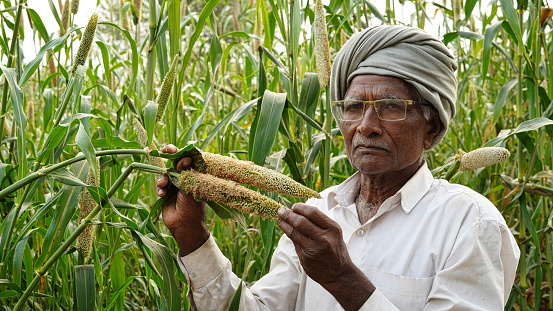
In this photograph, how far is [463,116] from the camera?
13.9ft

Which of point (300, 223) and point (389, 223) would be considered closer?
point (300, 223)

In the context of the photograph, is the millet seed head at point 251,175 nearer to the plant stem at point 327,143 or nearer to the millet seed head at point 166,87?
the millet seed head at point 166,87

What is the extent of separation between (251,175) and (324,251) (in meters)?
0.31

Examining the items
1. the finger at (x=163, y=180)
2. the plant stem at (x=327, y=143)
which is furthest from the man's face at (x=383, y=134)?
the finger at (x=163, y=180)

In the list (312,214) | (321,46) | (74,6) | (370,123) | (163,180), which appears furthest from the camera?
(321,46)

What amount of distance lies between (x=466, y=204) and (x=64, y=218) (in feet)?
4.20

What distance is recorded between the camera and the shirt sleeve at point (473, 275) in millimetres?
1676

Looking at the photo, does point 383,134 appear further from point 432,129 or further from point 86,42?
point 86,42

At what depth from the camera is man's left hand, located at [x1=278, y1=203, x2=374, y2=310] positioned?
57.7 inches

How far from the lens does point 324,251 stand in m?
1.49

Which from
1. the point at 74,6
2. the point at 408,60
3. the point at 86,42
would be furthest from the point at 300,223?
the point at 74,6

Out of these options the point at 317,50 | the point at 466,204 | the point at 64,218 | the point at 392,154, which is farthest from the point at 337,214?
the point at 64,218

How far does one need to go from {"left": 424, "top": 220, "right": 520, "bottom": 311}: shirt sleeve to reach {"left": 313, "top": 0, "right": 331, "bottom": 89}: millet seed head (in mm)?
926

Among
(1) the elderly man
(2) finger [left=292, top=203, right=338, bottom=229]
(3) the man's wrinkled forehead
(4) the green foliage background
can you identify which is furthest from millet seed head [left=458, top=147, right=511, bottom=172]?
(2) finger [left=292, top=203, right=338, bottom=229]
